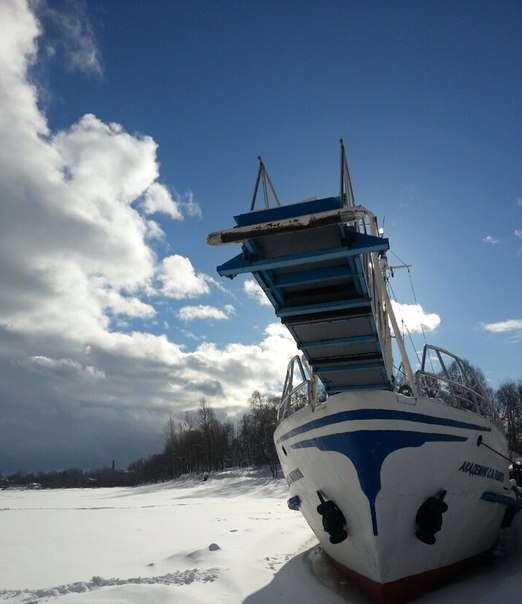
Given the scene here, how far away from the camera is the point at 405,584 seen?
253 inches

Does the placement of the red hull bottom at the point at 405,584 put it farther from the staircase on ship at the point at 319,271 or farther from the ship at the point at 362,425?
the staircase on ship at the point at 319,271

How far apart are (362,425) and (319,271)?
7.32 feet

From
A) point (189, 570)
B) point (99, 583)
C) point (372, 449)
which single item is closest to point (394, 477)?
point (372, 449)

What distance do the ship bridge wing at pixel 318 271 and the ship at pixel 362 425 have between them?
1 centimetres

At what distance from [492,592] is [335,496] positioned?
2296 mm

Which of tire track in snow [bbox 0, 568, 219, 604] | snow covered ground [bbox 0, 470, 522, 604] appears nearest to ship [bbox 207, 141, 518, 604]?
snow covered ground [bbox 0, 470, 522, 604]

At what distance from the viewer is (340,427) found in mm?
6387

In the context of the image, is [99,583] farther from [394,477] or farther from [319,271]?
[319,271]

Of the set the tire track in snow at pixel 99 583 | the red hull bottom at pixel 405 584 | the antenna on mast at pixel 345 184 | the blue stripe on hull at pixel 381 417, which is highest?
the antenna on mast at pixel 345 184

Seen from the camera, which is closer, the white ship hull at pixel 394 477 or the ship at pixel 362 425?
the ship at pixel 362 425

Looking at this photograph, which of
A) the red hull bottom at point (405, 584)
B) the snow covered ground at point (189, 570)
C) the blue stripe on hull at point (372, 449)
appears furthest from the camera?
the snow covered ground at point (189, 570)

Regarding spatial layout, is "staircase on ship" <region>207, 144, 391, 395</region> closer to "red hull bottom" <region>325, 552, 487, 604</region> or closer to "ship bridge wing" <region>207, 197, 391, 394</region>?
"ship bridge wing" <region>207, 197, 391, 394</region>

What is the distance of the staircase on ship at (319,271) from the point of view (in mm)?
4875

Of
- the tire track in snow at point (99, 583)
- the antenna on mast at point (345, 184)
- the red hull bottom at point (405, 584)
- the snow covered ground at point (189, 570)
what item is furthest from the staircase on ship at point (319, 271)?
the tire track in snow at point (99, 583)
